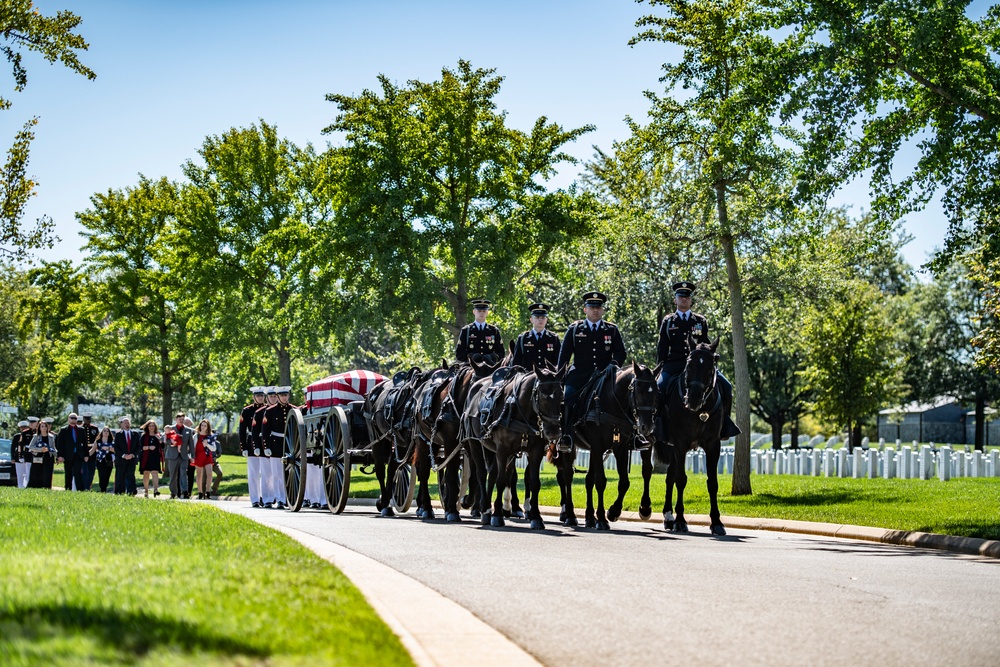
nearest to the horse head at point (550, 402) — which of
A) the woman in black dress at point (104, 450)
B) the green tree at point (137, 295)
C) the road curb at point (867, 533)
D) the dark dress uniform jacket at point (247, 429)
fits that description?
the road curb at point (867, 533)

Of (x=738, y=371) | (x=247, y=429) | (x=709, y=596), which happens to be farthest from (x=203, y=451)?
(x=709, y=596)

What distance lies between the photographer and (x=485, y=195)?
32281 millimetres

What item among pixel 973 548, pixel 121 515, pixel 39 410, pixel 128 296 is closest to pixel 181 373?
pixel 128 296

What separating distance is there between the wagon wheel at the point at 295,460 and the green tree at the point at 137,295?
21.9 metres

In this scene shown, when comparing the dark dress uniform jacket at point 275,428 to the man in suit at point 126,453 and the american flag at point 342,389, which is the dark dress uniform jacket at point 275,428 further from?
the man in suit at point 126,453

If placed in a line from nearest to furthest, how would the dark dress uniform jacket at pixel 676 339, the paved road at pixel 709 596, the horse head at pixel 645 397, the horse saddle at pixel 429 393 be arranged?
the paved road at pixel 709 596 < the horse head at pixel 645 397 < the dark dress uniform jacket at pixel 676 339 < the horse saddle at pixel 429 393

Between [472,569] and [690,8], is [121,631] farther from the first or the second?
[690,8]

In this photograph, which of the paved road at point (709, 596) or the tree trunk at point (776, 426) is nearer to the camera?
the paved road at point (709, 596)

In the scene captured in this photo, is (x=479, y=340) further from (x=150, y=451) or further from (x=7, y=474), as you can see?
(x=7, y=474)

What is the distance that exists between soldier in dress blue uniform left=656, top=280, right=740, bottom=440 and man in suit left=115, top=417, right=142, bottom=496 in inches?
739

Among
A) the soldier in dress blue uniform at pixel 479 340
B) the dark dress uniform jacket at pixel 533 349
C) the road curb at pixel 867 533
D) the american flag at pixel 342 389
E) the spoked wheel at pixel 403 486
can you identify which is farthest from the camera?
the american flag at pixel 342 389

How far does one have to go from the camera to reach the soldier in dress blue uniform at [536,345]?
717 inches

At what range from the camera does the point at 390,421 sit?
20.2 meters

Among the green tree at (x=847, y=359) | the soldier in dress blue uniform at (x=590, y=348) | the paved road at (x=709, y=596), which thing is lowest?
the paved road at (x=709, y=596)
